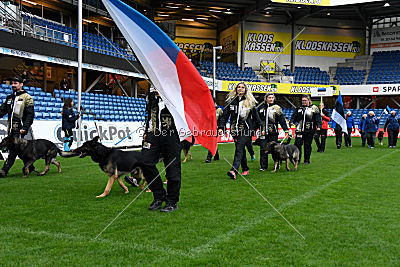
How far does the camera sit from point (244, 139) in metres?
8.16

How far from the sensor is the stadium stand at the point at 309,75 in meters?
40.9

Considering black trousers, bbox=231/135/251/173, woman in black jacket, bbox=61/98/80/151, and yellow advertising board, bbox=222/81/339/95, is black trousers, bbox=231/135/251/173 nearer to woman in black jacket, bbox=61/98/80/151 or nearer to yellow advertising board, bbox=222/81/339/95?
woman in black jacket, bbox=61/98/80/151

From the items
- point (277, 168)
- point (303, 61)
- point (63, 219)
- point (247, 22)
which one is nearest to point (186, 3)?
point (247, 22)

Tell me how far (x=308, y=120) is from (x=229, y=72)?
29382mm

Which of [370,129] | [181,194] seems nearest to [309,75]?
[370,129]

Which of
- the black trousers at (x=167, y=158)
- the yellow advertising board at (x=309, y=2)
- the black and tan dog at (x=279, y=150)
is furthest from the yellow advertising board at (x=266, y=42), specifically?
the black trousers at (x=167, y=158)

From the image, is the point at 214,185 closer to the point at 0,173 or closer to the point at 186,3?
the point at 0,173

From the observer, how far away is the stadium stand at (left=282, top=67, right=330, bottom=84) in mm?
40928

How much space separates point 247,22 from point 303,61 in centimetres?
866

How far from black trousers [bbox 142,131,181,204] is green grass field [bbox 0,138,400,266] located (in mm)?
367

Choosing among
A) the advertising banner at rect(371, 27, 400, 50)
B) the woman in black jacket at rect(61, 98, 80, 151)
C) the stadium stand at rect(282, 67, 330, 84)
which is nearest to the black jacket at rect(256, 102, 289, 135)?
the woman in black jacket at rect(61, 98, 80, 151)

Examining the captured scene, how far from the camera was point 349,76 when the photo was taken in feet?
138

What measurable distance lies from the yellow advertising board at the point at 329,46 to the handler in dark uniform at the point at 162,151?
42.4 metres

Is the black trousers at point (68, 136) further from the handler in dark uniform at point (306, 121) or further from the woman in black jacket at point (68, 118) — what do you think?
the handler in dark uniform at point (306, 121)
